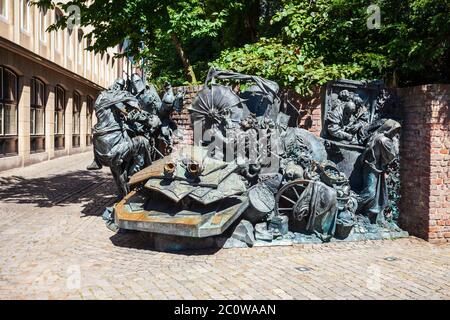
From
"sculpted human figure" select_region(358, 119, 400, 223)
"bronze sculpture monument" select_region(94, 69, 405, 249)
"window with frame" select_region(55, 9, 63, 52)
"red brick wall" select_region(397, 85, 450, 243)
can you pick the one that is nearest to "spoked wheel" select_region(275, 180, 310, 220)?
"bronze sculpture monument" select_region(94, 69, 405, 249)

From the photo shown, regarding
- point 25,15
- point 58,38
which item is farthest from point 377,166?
point 58,38

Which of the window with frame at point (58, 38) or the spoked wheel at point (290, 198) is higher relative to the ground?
the window with frame at point (58, 38)

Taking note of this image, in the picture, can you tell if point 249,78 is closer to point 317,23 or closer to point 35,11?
point 317,23

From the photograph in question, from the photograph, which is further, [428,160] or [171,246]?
[428,160]

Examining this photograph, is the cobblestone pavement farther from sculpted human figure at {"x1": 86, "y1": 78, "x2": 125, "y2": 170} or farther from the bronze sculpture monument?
sculpted human figure at {"x1": 86, "y1": 78, "x2": 125, "y2": 170}

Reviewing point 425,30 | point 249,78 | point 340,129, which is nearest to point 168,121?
point 249,78

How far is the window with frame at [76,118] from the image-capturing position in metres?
27.4

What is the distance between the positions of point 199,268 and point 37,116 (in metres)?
17.8

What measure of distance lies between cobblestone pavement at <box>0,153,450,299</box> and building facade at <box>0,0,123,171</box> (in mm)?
7960

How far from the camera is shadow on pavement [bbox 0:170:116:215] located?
10852 millimetres

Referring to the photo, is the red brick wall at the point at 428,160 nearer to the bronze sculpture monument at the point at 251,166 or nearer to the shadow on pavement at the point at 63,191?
the bronze sculpture monument at the point at 251,166

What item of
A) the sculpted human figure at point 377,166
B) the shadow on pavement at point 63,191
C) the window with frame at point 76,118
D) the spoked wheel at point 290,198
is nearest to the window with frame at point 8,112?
the shadow on pavement at point 63,191

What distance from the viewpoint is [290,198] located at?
753 centimetres

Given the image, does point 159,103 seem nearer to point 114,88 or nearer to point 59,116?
point 114,88
